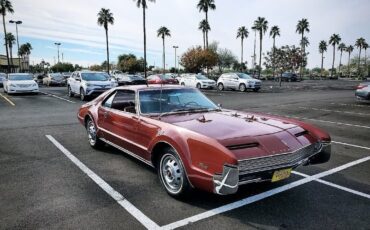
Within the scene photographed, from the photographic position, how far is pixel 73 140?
302 inches

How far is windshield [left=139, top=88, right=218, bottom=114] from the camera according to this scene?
199 inches

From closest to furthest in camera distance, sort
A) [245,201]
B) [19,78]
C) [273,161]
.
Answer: [273,161], [245,201], [19,78]

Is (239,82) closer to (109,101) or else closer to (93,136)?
(93,136)

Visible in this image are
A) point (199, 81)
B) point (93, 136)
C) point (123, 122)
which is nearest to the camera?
point (123, 122)

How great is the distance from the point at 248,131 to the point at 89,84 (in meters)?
14.7

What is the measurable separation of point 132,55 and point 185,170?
110m

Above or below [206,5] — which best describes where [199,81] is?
below

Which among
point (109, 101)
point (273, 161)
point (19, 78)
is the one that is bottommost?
point (273, 161)

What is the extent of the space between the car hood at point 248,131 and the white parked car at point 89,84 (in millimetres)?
13482

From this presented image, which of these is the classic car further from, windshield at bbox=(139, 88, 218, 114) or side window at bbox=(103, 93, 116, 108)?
side window at bbox=(103, 93, 116, 108)

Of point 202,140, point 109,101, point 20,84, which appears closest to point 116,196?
point 202,140

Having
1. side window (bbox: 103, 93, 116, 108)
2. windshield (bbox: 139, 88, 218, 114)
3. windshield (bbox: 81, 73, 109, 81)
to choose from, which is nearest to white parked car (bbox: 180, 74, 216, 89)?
windshield (bbox: 81, 73, 109, 81)

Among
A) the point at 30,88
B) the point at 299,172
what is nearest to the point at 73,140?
the point at 299,172

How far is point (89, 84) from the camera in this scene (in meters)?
17.3
